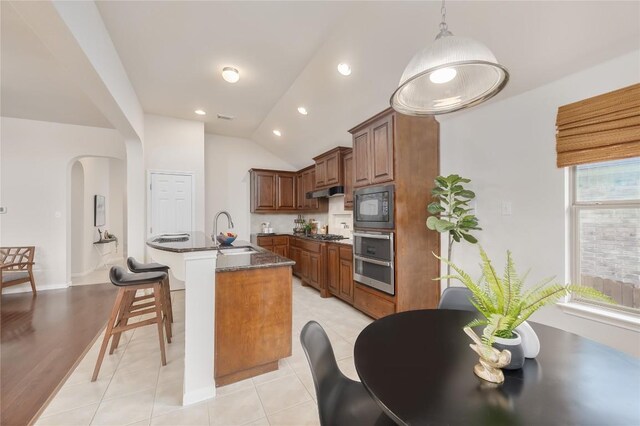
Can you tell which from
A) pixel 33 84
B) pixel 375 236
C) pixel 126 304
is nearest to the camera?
pixel 126 304

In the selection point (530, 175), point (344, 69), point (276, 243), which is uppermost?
point (344, 69)

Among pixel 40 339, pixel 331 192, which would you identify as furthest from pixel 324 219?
pixel 40 339

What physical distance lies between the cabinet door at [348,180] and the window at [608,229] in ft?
8.27

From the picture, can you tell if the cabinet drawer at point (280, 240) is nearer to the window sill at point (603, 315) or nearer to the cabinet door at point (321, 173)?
the cabinet door at point (321, 173)

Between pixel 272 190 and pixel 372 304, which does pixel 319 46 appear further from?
pixel 272 190

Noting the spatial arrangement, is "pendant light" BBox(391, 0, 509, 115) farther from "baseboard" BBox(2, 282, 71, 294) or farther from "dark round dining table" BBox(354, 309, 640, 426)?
"baseboard" BBox(2, 282, 71, 294)

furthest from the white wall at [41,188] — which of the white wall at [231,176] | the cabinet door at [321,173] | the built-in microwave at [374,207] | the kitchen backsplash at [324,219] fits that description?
the built-in microwave at [374,207]

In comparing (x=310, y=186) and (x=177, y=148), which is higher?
(x=177, y=148)

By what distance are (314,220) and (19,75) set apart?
4.76m

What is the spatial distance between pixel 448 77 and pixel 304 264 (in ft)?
13.2

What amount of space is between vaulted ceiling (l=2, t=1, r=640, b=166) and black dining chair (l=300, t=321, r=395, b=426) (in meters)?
2.37

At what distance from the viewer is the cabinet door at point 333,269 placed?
387 cm

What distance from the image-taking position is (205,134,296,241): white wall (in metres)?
5.53

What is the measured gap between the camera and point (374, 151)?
3070 mm
